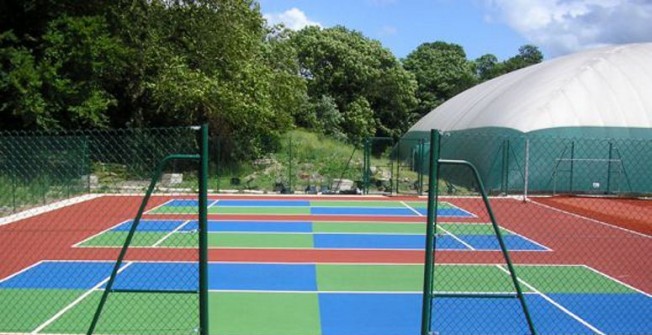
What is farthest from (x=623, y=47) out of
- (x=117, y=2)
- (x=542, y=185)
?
(x=117, y=2)

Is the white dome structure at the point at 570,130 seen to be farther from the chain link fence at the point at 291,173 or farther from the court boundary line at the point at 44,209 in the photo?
the court boundary line at the point at 44,209

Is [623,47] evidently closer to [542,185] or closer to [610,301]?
[542,185]

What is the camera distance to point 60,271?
11844mm

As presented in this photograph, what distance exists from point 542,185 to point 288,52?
18.5 meters

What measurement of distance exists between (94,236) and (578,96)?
25048 mm

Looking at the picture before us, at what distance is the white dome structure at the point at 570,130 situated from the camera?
29547 millimetres

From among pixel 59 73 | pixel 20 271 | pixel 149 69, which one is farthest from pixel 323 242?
pixel 149 69

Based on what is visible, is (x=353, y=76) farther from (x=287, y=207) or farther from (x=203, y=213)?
(x=203, y=213)

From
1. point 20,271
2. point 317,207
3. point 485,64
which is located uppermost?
point 485,64

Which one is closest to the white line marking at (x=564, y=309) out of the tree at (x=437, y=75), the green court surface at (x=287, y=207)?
the green court surface at (x=287, y=207)

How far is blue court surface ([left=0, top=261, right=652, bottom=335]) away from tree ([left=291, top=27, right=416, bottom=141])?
1693 inches

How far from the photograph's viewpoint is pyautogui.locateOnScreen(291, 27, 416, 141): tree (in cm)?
5669

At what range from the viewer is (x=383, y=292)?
10719 mm

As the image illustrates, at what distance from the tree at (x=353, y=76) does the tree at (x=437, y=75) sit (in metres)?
8.83
